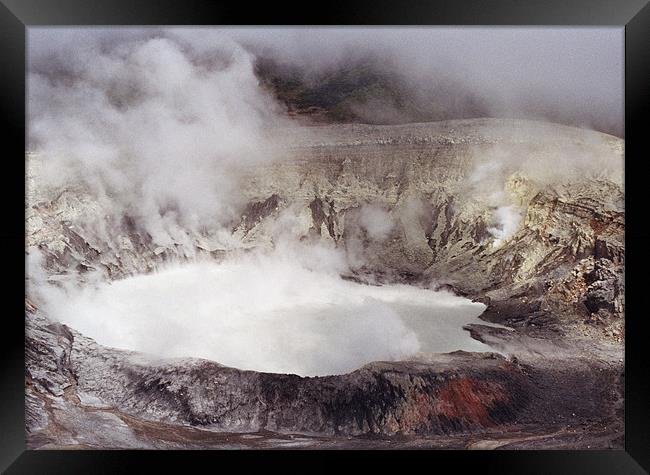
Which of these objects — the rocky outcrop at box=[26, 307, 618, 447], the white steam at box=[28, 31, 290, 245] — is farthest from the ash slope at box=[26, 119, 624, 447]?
the white steam at box=[28, 31, 290, 245]

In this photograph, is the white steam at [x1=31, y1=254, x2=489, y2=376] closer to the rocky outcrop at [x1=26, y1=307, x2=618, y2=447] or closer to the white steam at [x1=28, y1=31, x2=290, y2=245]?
the rocky outcrop at [x1=26, y1=307, x2=618, y2=447]

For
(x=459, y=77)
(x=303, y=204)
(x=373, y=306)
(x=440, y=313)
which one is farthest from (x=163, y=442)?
(x=459, y=77)

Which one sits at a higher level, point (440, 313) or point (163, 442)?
point (440, 313)

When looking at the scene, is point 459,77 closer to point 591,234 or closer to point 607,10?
point 607,10

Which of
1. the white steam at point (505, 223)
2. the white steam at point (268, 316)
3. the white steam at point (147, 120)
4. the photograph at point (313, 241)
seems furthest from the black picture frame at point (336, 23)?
the white steam at point (505, 223)

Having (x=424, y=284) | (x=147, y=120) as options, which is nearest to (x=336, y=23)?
(x=147, y=120)

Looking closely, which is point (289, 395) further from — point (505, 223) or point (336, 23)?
point (336, 23)
